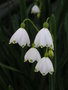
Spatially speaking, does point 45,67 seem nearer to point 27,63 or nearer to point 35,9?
point 27,63

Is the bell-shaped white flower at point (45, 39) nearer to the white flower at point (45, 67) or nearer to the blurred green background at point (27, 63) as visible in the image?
the white flower at point (45, 67)

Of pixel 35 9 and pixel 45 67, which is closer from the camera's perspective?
pixel 45 67

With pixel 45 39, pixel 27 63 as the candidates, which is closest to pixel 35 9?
pixel 27 63

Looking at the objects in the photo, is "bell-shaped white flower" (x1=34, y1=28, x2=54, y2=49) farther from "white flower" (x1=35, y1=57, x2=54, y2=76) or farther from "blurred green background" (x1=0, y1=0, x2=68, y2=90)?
"blurred green background" (x1=0, y1=0, x2=68, y2=90)

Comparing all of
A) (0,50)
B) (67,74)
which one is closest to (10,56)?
(0,50)

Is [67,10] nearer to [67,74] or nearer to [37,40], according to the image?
[67,74]

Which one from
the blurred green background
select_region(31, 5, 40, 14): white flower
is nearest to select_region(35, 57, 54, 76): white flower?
the blurred green background

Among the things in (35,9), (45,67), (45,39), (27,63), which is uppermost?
(35,9)

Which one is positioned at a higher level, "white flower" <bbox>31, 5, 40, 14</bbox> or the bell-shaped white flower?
"white flower" <bbox>31, 5, 40, 14</bbox>

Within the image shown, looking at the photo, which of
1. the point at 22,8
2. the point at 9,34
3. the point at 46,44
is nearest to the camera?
the point at 46,44

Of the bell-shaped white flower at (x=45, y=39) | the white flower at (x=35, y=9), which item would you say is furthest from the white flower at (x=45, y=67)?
the white flower at (x=35, y=9)

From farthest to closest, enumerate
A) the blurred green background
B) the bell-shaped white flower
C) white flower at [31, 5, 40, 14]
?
white flower at [31, 5, 40, 14]
the blurred green background
the bell-shaped white flower
